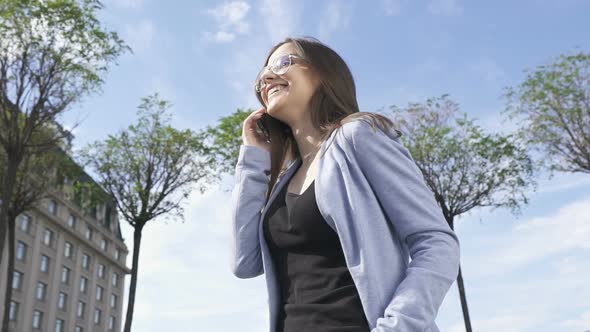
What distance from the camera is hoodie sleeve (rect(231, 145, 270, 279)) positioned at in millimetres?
2279

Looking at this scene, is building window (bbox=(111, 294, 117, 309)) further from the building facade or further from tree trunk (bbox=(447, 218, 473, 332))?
tree trunk (bbox=(447, 218, 473, 332))

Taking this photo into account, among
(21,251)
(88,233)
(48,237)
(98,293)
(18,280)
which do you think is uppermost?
(88,233)

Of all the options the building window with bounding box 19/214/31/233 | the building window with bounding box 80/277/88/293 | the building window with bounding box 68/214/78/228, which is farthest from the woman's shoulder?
the building window with bounding box 80/277/88/293

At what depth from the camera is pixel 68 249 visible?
191 feet

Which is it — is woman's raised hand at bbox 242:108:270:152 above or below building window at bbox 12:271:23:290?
below

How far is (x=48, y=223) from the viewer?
54344 millimetres

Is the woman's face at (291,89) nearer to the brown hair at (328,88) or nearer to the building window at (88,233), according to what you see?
the brown hair at (328,88)

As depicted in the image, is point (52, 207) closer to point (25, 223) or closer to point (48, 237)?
point (48, 237)

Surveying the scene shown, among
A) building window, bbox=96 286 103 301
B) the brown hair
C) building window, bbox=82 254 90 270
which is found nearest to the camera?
the brown hair

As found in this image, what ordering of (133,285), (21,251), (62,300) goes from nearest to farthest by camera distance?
(133,285) < (21,251) < (62,300)

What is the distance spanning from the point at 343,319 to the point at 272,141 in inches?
43.1

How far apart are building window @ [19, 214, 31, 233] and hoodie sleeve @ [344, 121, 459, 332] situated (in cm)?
5417

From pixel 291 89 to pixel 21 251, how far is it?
53901 mm

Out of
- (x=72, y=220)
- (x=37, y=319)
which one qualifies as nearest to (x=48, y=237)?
(x=72, y=220)
